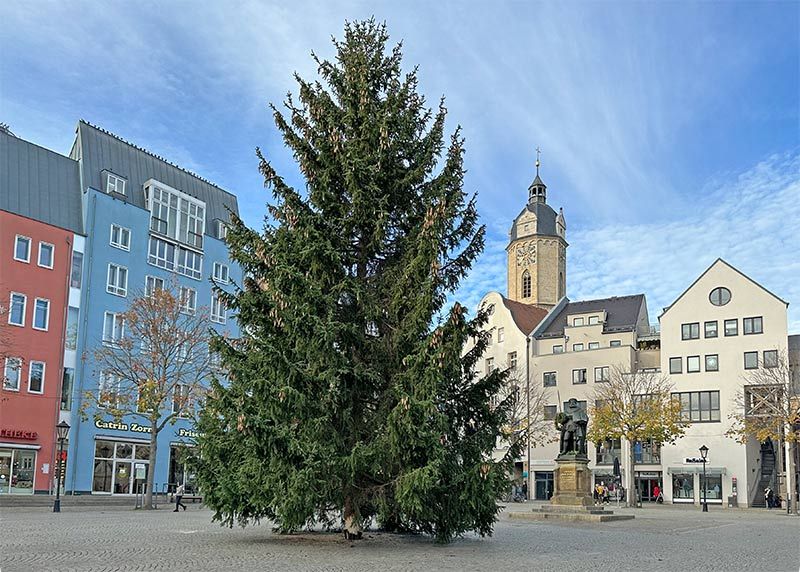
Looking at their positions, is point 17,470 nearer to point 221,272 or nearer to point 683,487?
point 221,272

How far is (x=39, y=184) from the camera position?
45.7 meters

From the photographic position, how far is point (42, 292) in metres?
44.3

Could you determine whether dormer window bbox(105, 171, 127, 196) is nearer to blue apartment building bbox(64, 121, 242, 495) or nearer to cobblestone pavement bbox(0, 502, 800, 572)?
blue apartment building bbox(64, 121, 242, 495)

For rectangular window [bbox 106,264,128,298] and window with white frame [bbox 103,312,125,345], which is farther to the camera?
rectangular window [bbox 106,264,128,298]

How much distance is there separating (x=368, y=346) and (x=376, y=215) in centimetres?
293

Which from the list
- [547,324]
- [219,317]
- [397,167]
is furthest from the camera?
[547,324]

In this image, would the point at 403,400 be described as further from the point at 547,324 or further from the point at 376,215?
the point at 547,324

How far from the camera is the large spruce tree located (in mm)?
15836

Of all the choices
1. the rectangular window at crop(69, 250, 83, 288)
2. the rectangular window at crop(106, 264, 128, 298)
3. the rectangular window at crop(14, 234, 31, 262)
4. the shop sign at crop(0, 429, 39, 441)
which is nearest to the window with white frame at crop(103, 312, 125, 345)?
the rectangular window at crop(106, 264, 128, 298)

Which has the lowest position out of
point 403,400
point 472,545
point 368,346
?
point 472,545

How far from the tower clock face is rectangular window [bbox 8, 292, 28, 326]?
6587cm

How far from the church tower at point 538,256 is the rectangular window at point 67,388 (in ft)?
202

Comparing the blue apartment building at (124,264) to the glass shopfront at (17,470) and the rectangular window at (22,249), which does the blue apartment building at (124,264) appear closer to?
the glass shopfront at (17,470)

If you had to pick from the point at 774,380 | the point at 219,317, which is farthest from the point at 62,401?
the point at 774,380
